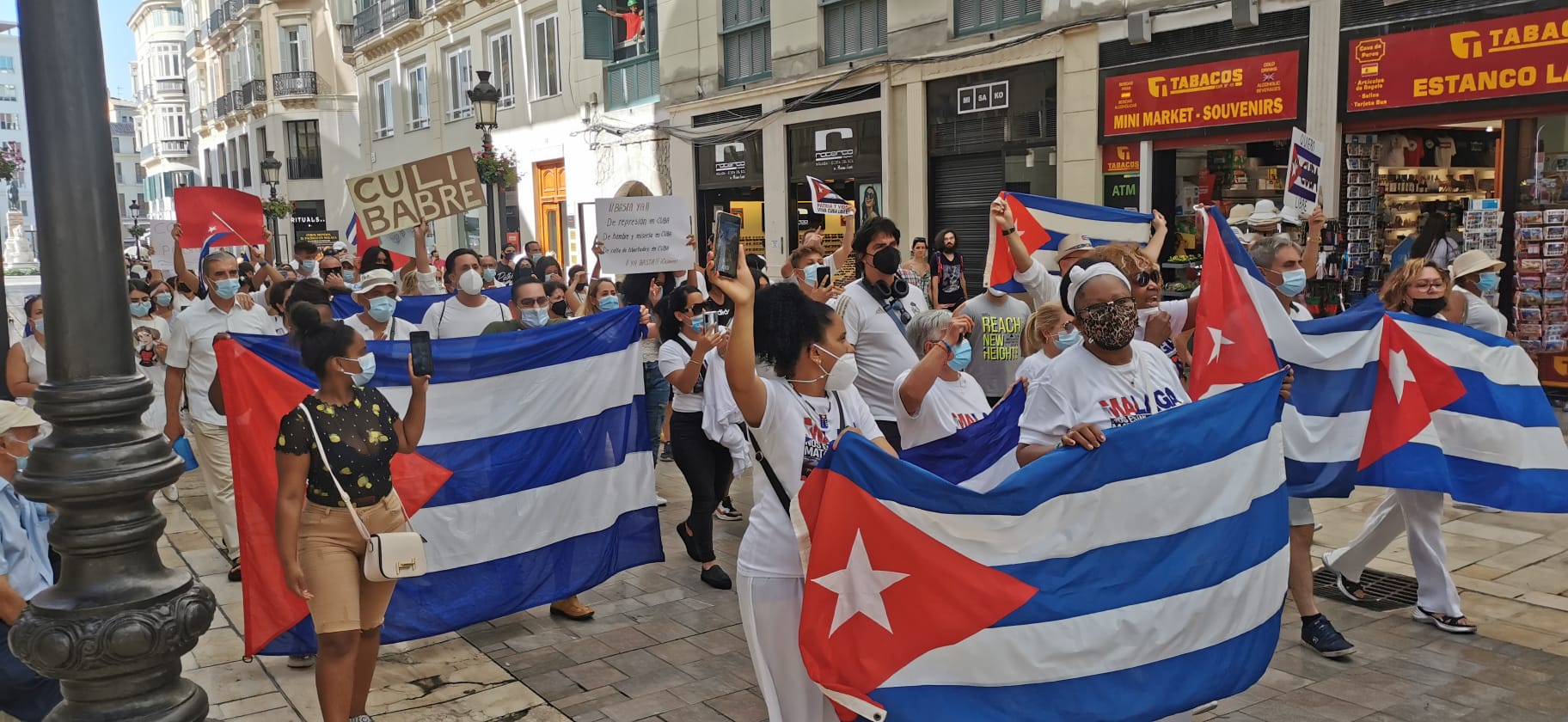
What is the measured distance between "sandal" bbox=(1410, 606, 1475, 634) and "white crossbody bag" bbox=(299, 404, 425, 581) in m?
4.81

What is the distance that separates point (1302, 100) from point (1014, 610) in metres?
10.7

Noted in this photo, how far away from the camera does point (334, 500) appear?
4.46 metres

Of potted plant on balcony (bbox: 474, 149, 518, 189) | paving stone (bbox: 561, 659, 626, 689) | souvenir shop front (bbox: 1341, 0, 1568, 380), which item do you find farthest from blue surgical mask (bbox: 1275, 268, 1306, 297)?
potted plant on balcony (bbox: 474, 149, 518, 189)

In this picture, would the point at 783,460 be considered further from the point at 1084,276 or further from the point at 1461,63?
the point at 1461,63

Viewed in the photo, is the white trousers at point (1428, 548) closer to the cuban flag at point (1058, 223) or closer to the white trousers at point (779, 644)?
the cuban flag at point (1058, 223)

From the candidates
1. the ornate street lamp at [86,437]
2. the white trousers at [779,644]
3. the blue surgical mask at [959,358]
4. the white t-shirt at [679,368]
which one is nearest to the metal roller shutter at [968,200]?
the white t-shirt at [679,368]

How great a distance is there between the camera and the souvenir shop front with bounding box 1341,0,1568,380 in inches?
418

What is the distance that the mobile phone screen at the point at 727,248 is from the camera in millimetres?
3742

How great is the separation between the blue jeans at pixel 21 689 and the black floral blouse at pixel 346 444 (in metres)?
1.06

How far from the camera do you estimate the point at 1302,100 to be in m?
12.4

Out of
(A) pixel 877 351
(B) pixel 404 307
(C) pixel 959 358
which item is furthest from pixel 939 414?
(B) pixel 404 307

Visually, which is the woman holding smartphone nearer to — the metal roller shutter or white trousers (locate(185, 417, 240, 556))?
white trousers (locate(185, 417, 240, 556))

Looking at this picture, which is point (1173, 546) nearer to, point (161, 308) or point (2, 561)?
point (2, 561)

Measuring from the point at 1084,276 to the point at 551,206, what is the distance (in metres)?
25.7
